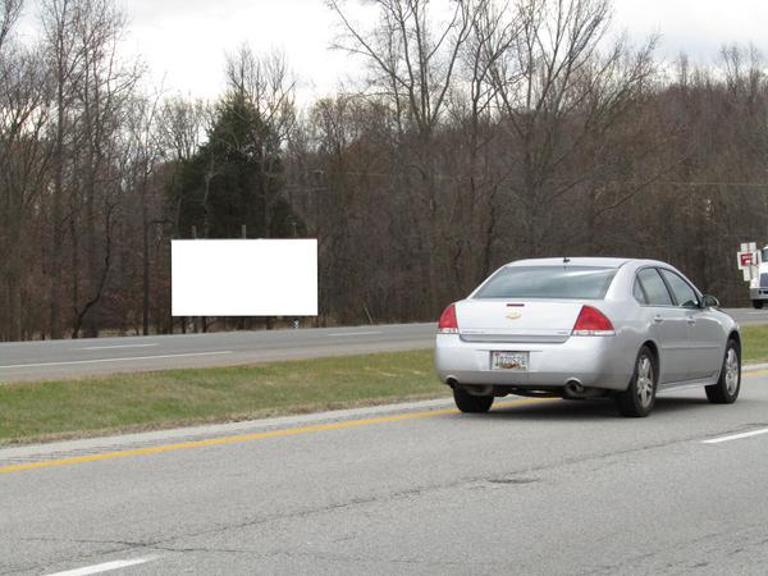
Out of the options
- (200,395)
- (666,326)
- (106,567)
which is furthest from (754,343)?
(106,567)

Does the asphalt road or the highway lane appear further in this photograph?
the highway lane

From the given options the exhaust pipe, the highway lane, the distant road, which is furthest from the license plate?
the distant road

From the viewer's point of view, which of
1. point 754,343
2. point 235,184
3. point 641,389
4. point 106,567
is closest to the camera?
point 106,567

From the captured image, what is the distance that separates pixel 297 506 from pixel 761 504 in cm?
289

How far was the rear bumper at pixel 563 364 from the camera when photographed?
1302cm

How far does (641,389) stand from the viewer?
1362cm

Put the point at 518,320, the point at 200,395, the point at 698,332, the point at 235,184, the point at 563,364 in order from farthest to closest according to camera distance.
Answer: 1. the point at 235,184
2. the point at 200,395
3. the point at 698,332
4. the point at 518,320
5. the point at 563,364

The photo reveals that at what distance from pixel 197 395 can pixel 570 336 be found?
584 cm

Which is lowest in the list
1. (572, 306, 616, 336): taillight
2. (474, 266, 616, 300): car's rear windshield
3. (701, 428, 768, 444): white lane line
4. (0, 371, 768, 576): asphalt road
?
(0, 371, 768, 576): asphalt road

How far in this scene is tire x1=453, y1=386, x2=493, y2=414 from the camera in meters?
14.1

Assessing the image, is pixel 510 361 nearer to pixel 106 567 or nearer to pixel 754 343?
pixel 106 567

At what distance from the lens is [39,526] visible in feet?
25.4

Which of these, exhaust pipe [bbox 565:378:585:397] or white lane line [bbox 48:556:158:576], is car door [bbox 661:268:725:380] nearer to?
exhaust pipe [bbox 565:378:585:397]

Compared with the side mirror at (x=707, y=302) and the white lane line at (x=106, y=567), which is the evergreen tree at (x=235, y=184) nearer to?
the side mirror at (x=707, y=302)
